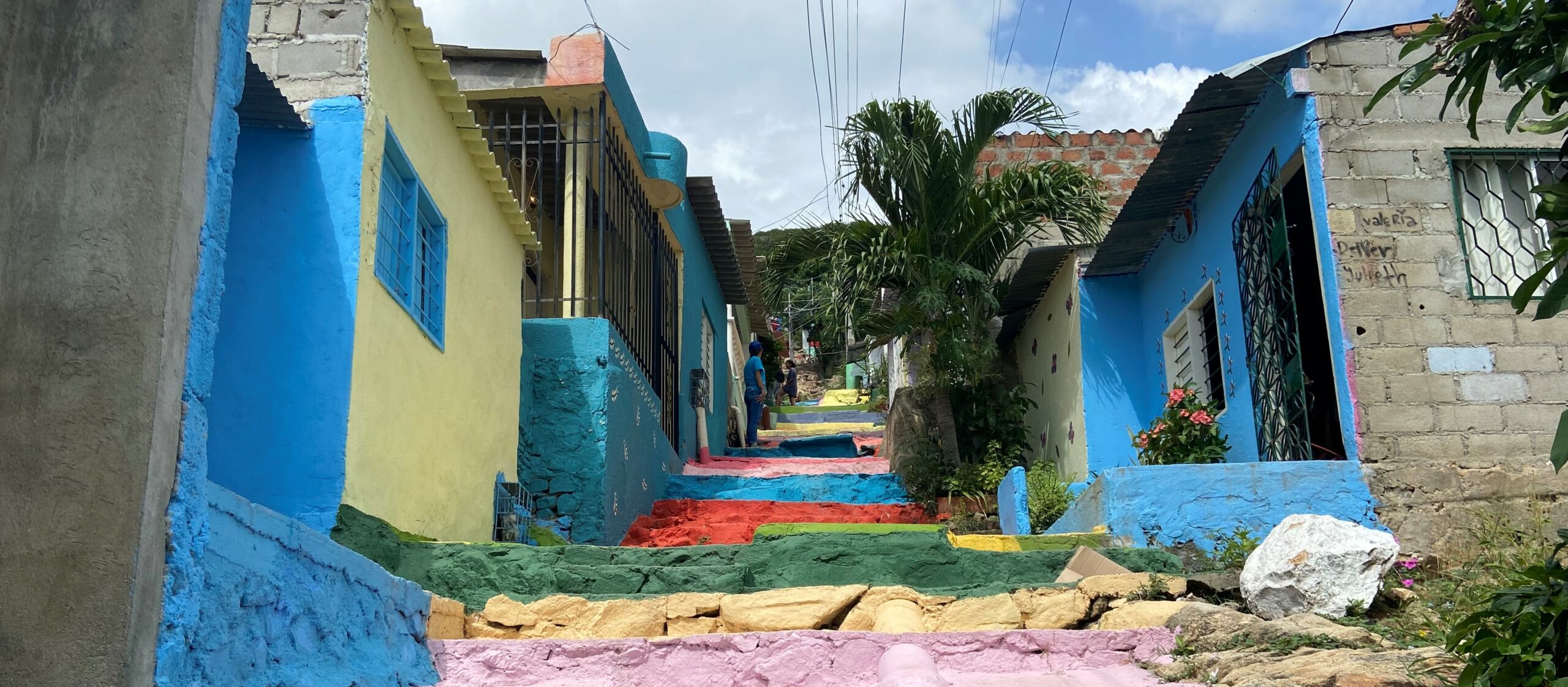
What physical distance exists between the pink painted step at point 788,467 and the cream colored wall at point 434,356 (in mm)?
4421

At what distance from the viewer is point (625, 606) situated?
5.64 metres

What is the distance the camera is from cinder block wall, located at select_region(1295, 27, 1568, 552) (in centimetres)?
756

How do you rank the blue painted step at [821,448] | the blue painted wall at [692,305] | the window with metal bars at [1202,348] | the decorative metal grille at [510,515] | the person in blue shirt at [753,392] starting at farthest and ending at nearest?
the person in blue shirt at [753,392]
the blue painted step at [821,448]
the blue painted wall at [692,305]
the window with metal bars at [1202,348]
the decorative metal grille at [510,515]

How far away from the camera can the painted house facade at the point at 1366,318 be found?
759cm

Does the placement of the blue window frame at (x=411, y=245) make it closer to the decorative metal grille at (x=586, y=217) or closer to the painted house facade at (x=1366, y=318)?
the decorative metal grille at (x=586, y=217)

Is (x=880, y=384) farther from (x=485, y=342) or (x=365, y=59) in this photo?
(x=365, y=59)

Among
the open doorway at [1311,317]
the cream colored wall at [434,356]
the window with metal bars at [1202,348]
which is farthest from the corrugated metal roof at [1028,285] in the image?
the cream colored wall at [434,356]

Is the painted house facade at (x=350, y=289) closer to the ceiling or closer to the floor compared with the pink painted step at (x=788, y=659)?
closer to the ceiling

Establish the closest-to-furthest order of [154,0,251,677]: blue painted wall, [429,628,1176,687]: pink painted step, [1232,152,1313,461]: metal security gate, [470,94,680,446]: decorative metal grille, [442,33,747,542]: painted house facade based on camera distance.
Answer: [154,0,251,677]: blue painted wall → [429,628,1176,687]: pink painted step → [1232,152,1313,461]: metal security gate → [442,33,747,542]: painted house facade → [470,94,680,446]: decorative metal grille

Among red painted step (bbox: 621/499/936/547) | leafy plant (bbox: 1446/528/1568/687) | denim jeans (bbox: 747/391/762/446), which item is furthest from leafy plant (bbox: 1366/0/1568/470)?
denim jeans (bbox: 747/391/762/446)

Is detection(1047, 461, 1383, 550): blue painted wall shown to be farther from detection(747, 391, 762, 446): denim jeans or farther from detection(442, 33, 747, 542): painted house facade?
detection(747, 391, 762, 446): denim jeans

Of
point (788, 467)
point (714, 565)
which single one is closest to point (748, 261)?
point (788, 467)

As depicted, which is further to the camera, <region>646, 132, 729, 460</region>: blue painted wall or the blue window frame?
<region>646, 132, 729, 460</region>: blue painted wall

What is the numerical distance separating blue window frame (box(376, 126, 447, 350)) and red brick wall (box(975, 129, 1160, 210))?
839 centimetres
